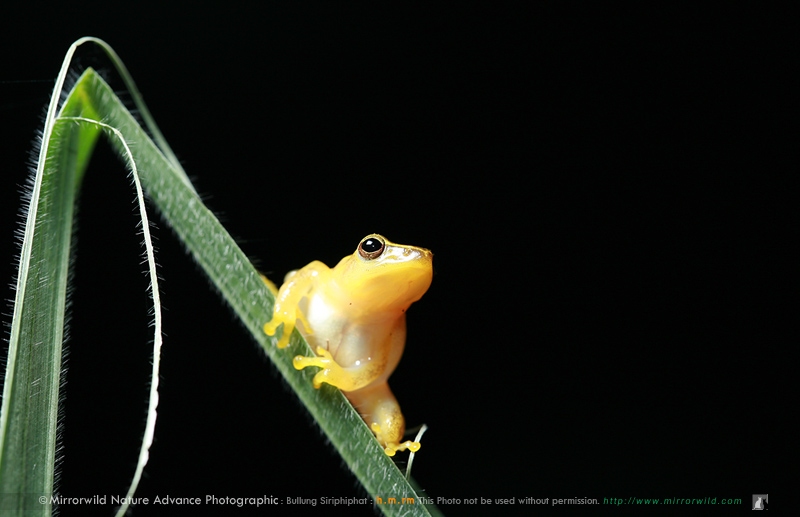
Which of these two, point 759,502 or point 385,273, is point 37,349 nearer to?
point 385,273

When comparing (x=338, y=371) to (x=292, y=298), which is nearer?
(x=338, y=371)

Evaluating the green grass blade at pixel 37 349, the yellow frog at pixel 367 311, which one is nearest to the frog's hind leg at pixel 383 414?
the yellow frog at pixel 367 311

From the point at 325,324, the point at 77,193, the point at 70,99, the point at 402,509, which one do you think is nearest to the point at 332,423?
the point at 402,509

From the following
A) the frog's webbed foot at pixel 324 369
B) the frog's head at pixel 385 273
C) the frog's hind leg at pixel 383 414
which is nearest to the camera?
the frog's webbed foot at pixel 324 369

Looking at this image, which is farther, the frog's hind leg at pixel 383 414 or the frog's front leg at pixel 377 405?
the frog's hind leg at pixel 383 414

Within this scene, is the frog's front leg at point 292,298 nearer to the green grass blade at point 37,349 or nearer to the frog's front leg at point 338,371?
the frog's front leg at point 338,371

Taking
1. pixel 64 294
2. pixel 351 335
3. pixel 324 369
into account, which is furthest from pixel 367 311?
pixel 64 294

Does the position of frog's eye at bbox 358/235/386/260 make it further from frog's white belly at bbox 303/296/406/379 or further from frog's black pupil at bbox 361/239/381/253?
frog's white belly at bbox 303/296/406/379
